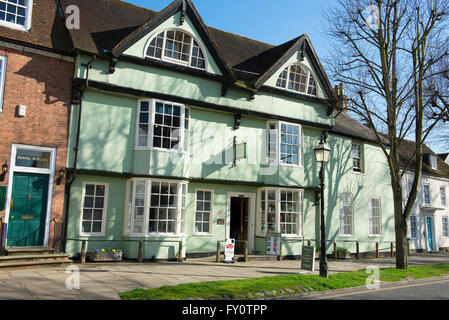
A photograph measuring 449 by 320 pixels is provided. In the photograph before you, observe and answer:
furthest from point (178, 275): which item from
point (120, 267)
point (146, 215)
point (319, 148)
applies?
point (319, 148)

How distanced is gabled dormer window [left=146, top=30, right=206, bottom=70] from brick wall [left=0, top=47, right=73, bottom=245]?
353 cm

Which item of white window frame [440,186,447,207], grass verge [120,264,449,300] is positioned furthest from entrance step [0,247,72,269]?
white window frame [440,186,447,207]

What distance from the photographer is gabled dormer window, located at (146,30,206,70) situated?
49.5ft

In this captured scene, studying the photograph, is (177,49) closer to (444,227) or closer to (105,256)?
(105,256)

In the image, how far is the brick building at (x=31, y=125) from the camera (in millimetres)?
12242

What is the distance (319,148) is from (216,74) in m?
Result: 6.27

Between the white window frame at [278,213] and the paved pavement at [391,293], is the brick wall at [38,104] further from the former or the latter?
the paved pavement at [391,293]

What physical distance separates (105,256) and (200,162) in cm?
540

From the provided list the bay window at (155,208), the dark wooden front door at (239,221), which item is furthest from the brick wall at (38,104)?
the dark wooden front door at (239,221)

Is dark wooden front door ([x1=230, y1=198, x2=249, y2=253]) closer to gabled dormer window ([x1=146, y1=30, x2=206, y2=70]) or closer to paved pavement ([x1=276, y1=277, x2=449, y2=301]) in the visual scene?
gabled dormer window ([x1=146, y1=30, x2=206, y2=70])

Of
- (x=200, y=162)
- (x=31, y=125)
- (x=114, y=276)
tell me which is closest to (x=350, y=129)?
(x=200, y=162)

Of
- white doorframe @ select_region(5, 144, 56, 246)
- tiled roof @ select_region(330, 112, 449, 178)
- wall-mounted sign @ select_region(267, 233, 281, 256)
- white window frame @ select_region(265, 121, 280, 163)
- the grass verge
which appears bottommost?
the grass verge

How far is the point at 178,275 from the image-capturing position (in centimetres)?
1107

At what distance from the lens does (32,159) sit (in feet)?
41.8
